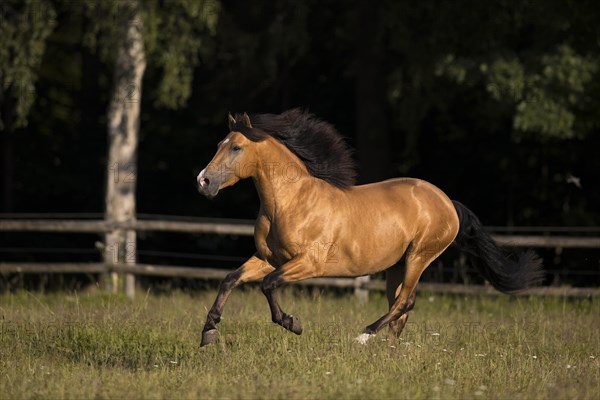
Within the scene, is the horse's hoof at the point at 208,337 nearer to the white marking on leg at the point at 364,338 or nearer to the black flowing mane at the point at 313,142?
the white marking on leg at the point at 364,338

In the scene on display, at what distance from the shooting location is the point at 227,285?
7.70 meters

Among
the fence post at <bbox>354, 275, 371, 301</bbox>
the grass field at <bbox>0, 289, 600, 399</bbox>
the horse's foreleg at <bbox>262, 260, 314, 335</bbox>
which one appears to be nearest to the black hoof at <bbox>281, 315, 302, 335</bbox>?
the horse's foreleg at <bbox>262, 260, 314, 335</bbox>

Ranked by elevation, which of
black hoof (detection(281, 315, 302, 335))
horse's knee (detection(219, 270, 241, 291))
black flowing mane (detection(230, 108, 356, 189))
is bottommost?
black hoof (detection(281, 315, 302, 335))

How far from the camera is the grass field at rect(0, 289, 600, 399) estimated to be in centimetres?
629

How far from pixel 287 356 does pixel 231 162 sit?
1.58 m

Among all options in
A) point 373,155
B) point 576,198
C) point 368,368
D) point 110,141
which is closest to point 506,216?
point 576,198

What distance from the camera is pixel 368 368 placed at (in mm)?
6953

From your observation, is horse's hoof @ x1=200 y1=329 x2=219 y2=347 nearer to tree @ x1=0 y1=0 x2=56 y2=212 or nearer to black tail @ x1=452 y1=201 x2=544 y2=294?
black tail @ x1=452 y1=201 x2=544 y2=294

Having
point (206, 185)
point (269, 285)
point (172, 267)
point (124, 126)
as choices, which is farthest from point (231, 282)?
point (124, 126)

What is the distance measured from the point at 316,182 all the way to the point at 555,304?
4.88 metres

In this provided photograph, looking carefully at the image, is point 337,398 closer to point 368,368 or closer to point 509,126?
point 368,368

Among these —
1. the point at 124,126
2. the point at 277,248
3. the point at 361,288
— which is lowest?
the point at 361,288

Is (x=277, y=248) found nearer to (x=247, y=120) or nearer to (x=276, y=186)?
(x=276, y=186)

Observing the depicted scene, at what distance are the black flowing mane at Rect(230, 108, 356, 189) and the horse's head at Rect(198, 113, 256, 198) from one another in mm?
241
